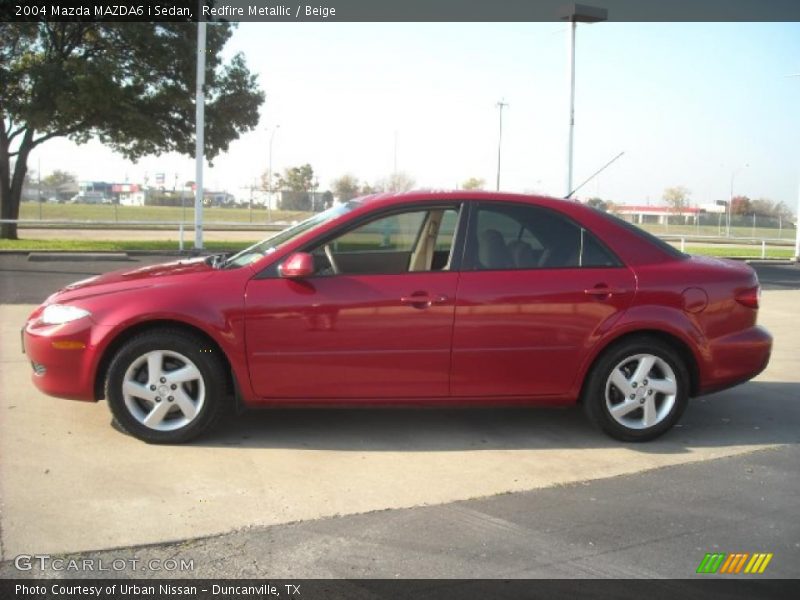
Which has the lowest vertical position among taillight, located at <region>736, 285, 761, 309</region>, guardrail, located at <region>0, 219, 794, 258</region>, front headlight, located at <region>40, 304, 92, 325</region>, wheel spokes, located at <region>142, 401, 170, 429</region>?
wheel spokes, located at <region>142, 401, 170, 429</region>

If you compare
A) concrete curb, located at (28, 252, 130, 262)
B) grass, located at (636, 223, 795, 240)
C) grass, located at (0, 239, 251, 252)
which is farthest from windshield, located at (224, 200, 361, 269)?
grass, located at (636, 223, 795, 240)

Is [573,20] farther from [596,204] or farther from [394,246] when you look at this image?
[394,246]

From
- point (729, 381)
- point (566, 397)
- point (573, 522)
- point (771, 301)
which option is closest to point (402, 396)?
point (566, 397)

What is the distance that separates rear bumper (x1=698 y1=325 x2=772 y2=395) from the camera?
486 centimetres

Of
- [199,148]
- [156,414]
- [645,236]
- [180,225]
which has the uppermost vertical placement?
[199,148]

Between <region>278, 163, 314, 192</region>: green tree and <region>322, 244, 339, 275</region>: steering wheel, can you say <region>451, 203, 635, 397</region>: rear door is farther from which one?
<region>278, 163, 314, 192</region>: green tree

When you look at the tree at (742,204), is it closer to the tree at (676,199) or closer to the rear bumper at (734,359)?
the tree at (676,199)

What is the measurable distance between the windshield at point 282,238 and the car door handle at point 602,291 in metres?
1.58

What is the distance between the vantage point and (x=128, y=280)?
464cm

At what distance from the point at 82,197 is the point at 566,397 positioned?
2825 inches

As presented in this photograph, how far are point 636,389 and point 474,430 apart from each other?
1.09m

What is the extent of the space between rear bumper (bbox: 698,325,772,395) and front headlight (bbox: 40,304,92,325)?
390 centimetres

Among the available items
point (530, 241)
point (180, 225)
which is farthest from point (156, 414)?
point (180, 225)

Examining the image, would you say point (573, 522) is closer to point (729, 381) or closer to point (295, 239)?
point (729, 381)
